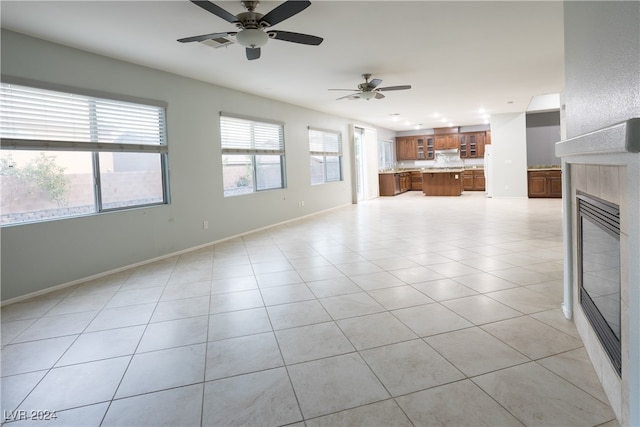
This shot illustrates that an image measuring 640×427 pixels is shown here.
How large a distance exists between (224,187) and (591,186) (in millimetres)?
5324

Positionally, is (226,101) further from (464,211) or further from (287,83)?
(464,211)

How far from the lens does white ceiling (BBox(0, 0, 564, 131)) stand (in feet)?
10.8

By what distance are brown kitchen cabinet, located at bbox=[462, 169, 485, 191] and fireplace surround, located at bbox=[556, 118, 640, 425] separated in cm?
1216

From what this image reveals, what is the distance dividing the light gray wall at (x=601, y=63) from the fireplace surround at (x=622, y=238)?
0.12 metres

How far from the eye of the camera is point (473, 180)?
13.7 metres

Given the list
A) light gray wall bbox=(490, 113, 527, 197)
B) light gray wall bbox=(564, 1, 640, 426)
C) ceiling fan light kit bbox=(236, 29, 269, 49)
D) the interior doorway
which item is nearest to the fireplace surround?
light gray wall bbox=(564, 1, 640, 426)

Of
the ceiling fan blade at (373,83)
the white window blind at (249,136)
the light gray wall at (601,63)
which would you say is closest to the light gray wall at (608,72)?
the light gray wall at (601,63)

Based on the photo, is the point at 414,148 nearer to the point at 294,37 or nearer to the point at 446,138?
the point at 446,138

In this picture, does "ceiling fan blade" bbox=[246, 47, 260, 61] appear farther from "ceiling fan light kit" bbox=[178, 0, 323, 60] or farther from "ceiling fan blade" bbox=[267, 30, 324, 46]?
"ceiling fan blade" bbox=[267, 30, 324, 46]

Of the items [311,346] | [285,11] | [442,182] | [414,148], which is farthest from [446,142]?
[311,346]

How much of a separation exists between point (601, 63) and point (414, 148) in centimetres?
1373

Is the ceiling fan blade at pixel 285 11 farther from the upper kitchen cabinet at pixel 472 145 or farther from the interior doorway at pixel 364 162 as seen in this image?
the upper kitchen cabinet at pixel 472 145

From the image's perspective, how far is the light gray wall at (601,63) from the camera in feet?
4.24

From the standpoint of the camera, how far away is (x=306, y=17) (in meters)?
3.49
